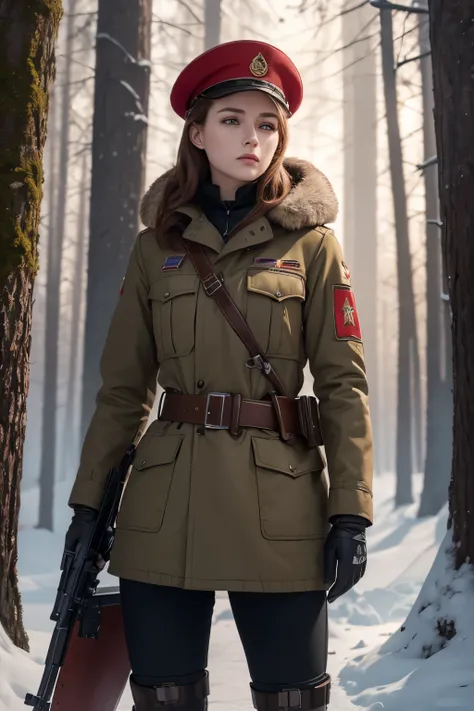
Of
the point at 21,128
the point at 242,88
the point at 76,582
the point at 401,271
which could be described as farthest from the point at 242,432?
the point at 401,271

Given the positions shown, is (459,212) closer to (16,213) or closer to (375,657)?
(16,213)

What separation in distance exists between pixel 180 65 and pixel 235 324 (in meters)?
12.9

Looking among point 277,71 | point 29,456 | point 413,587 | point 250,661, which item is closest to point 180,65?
point 413,587

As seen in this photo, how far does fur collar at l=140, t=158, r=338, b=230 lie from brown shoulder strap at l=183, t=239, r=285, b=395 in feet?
0.97

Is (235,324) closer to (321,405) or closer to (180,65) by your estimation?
(321,405)

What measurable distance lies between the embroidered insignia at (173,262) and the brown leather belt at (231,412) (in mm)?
425

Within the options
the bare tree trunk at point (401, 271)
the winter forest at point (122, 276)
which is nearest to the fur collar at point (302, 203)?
the winter forest at point (122, 276)

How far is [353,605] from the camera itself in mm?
7641

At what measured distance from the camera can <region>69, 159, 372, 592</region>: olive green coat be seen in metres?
2.54

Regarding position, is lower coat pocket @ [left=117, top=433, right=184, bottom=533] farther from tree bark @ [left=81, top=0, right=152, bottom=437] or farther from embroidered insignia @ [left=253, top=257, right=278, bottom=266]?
tree bark @ [left=81, top=0, right=152, bottom=437]

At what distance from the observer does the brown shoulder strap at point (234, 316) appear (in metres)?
2.63

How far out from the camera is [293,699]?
2.52 metres

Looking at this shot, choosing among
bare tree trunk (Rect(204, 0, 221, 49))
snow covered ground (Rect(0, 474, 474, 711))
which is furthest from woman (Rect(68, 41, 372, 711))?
bare tree trunk (Rect(204, 0, 221, 49))

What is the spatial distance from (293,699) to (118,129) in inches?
272
